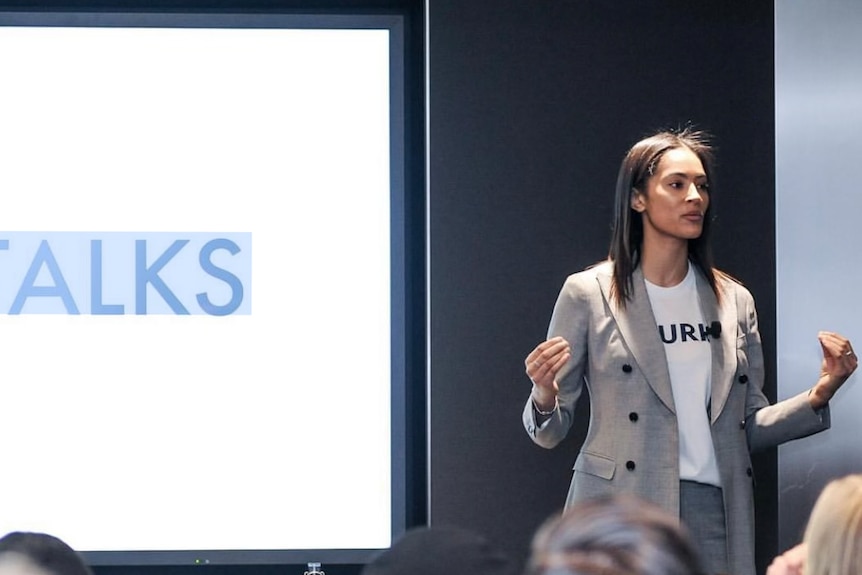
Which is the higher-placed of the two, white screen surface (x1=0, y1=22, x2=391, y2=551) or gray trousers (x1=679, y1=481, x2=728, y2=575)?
white screen surface (x1=0, y1=22, x2=391, y2=551)

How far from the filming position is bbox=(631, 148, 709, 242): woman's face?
11.8 ft

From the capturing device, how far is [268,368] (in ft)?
14.6

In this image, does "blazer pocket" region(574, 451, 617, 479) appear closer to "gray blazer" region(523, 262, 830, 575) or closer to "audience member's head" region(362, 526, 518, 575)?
"gray blazer" region(523, 262, 830, 575)

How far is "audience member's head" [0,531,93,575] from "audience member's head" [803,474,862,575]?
93cm

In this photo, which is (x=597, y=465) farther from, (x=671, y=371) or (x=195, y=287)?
(x=195, y=287)

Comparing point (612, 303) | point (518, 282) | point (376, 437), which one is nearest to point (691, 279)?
point (612, 303)

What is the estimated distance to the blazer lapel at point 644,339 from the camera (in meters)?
3.53

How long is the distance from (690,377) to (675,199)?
0.51 m

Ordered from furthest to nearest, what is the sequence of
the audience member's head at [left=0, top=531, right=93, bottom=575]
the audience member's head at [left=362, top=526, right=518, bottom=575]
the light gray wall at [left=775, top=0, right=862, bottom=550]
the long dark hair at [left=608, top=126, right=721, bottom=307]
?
the light gray wall at [left=775, top=0, right=862, bottom=550] → the long dark hair at [left=608, top=126, right=721, bottom=307] → the audience member's head at [left=0, top=531, right=93, bottom=575] → the audience member's head at [left=362, top=526, right=518, bottom=575]

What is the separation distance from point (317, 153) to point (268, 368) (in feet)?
2.57

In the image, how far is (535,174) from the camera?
4375 mm

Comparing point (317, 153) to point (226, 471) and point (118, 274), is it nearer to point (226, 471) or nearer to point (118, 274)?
point (118, 274)

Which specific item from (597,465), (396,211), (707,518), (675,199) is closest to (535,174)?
(396,211)

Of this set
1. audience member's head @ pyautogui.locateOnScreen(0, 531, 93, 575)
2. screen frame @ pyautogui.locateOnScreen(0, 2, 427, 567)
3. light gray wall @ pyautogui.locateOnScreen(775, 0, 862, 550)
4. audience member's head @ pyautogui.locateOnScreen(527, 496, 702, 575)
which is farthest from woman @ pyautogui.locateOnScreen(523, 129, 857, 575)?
audience member's head @ pyautogui.locateOnScreen(527, 496, 702, 575)
